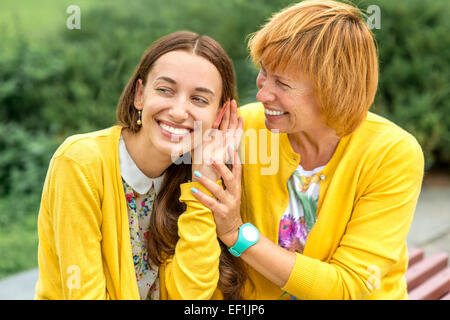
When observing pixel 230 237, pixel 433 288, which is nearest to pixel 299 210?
pixel 230 237

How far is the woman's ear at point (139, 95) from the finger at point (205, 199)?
43cm

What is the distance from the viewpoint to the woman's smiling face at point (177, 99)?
2.18 meters

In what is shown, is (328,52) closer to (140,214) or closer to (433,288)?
(140,214)

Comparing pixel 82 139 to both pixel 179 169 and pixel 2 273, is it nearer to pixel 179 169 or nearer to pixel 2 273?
pixel 179 169

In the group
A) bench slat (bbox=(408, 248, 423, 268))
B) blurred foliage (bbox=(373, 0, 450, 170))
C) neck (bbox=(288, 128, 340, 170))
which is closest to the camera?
neck (bbox=(288, 128, 340, 170))

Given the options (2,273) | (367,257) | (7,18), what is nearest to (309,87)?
(367,257)

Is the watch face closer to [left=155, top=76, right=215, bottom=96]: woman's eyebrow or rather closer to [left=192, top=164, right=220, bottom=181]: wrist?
[left=192, top=164, right=220, bottom=181]: wrist

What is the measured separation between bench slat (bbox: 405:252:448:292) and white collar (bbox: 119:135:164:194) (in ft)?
5.17

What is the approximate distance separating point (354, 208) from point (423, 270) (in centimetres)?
97

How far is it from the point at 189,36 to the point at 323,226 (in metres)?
0.99

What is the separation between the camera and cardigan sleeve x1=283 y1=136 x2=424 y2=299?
2307 millimetres

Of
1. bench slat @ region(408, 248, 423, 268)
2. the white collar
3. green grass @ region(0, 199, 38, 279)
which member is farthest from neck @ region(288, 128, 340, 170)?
green grass @ region(0, 199, 38, 279)
